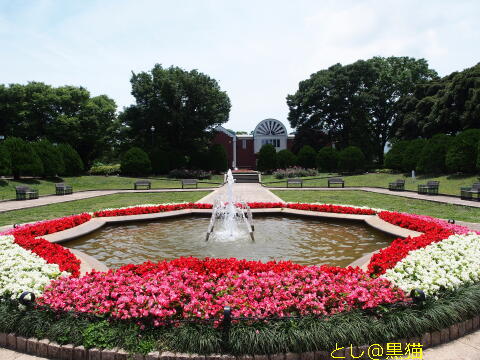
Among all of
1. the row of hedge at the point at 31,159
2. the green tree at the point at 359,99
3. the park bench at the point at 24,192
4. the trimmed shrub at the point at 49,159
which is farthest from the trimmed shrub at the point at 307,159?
the park bench at the point at 24,192

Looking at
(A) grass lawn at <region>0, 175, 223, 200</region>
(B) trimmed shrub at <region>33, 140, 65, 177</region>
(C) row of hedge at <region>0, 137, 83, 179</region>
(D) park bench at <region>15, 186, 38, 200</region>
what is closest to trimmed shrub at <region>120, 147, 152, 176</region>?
(A) grass lawn at <region>0, 175, 223, 200</region>

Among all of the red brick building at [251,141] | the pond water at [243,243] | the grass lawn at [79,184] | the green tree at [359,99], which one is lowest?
the pond water at [243,243]

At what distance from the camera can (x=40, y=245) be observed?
630 centimetres

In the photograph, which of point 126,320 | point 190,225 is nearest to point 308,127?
point 190,225

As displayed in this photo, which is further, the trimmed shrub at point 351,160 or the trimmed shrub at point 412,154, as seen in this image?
the trimmed shrub at point 351,160

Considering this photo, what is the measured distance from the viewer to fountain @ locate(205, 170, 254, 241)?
28.6 ft

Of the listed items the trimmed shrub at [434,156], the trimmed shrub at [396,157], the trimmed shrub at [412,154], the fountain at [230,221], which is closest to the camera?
the fountain at [230,221]

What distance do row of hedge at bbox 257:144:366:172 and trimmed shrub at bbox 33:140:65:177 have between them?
2104 centimetres

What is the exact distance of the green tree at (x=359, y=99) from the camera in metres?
41.3

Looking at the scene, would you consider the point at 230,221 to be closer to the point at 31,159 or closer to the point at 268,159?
the point at 31,159

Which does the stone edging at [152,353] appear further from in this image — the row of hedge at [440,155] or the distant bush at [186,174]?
the distant bush at [186,174]

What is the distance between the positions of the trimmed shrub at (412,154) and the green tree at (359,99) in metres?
12.8

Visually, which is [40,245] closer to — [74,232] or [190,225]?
[74,232]

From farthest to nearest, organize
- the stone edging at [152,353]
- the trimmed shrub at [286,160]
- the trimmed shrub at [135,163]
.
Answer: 1. the trimmed shrub at [286,160]
2. the trimmed shrub at [135,163]
3. the stone edging at [152,353]
